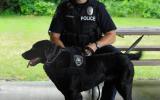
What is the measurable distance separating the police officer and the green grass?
268 cm

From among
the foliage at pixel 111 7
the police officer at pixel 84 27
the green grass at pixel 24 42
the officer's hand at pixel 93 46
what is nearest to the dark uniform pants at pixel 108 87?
the police officer at pixel 84 27

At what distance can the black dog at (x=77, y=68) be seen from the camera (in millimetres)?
3732

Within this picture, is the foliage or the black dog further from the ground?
the black dog

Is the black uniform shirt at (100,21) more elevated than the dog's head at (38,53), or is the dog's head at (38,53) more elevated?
the black uniform shirt at (100,21)

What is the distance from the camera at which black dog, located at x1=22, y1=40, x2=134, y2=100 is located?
3732mm

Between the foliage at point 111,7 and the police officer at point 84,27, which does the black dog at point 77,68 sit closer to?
the police officer at point 84,27

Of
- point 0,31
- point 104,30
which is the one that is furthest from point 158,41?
point 104,30

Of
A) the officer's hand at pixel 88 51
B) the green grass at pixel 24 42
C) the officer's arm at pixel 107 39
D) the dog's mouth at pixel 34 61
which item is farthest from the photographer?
the green grass at pixel 24 42

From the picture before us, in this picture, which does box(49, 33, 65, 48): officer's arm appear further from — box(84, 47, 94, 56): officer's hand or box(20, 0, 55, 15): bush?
box(20, 0, 55, 15): bush

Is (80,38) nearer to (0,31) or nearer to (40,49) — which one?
(40,49)

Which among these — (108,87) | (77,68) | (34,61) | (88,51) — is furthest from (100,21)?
(34,61)

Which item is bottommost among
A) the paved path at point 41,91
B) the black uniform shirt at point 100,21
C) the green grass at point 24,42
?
the green grass at point 24,42

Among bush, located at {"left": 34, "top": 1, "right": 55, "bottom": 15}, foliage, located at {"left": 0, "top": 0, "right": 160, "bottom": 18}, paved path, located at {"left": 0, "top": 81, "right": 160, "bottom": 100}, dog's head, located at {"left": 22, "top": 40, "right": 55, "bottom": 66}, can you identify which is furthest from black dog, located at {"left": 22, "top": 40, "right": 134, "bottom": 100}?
bush, located at {"left": 34, "top": 1, "right": 55, "bottom": 15}

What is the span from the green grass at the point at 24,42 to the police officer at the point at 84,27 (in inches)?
105
